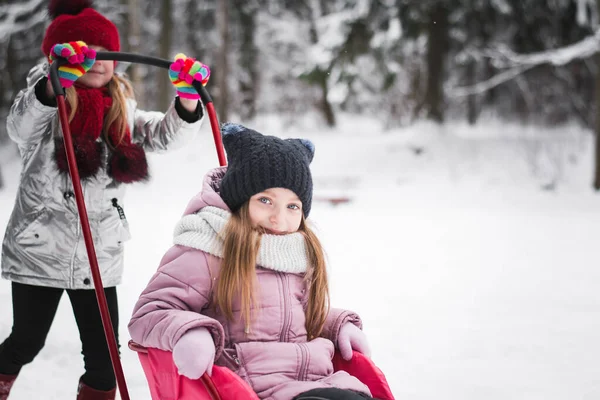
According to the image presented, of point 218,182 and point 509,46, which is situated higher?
point 509,46

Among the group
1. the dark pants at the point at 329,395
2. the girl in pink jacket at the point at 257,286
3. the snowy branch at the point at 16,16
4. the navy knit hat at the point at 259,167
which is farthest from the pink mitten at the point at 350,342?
the snowy branch at the point at 16,16

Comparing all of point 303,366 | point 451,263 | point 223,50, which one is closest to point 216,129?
point 303,366

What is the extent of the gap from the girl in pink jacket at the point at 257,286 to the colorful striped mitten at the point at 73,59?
0.54 m

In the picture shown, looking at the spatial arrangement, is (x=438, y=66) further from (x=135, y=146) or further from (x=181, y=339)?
(x=181, y=339)

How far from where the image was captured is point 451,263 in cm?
576

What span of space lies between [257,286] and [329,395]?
435mm

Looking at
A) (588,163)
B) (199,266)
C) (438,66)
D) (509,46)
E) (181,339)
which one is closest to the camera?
(181,339)

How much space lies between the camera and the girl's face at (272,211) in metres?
2.11

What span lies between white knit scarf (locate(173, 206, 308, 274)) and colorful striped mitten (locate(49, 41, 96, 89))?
645 millimetres

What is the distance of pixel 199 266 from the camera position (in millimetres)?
2033

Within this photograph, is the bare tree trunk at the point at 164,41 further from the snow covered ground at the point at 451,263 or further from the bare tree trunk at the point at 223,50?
the snow covered ground at the point at 451,263

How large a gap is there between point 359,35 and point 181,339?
10.2 metres

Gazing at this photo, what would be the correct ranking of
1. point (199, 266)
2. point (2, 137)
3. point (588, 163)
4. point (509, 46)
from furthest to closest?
point (2, 137) < point (509, 46) < point (588, 163) < point (199, 266)

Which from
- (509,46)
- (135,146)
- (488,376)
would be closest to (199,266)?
(135,146)
